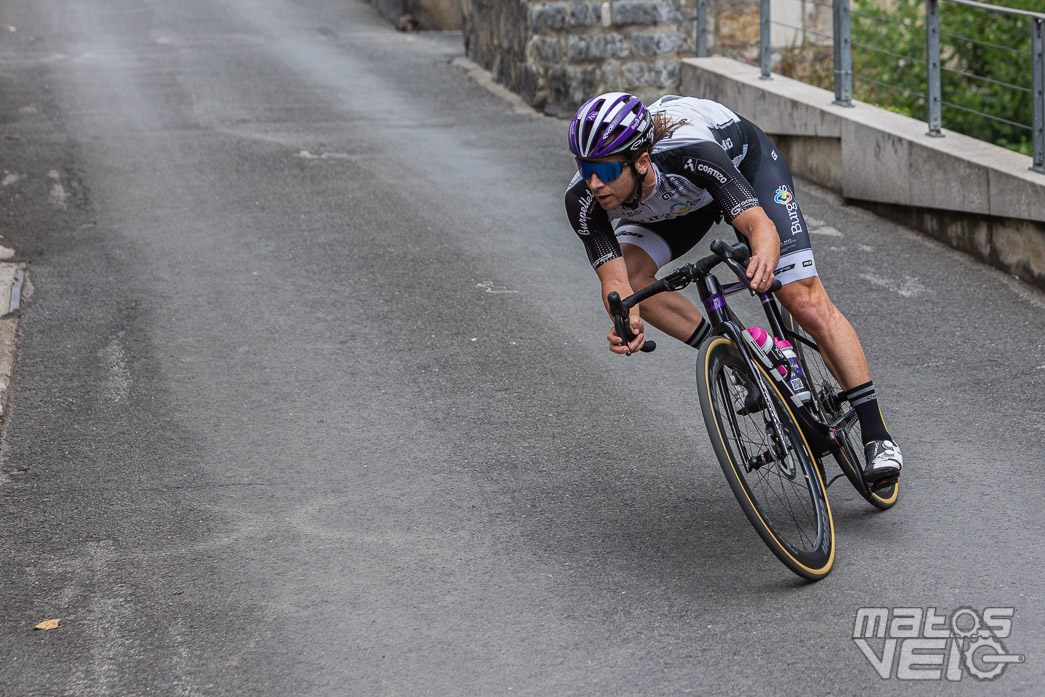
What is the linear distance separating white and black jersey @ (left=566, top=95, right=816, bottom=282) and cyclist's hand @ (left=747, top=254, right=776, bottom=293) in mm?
262

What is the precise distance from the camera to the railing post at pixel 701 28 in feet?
45.1

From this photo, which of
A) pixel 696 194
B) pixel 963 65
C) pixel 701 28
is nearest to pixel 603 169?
pixel 696 194


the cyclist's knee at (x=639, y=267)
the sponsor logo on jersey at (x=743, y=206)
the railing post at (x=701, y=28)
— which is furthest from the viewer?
→ the railing post at (x=701, y=28)

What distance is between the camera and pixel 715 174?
4.33 m

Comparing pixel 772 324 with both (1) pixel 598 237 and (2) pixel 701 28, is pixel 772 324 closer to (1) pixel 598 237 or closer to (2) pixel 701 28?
(1) pixel 598 237

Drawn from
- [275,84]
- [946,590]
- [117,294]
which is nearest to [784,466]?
[946,590]

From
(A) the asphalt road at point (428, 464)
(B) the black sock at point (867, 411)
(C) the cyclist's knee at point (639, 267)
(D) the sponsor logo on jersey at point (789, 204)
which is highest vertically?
(D) the sponsor logo on jersey at point (789, 204)

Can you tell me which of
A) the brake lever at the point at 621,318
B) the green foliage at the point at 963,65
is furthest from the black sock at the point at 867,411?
the green foliage at the point at 963,65

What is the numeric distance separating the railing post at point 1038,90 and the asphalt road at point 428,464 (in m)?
0.82

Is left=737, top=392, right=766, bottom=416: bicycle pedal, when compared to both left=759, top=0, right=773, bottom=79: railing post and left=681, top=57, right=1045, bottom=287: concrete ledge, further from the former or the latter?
left=759, top=0, right=773, bottom=79: railing post

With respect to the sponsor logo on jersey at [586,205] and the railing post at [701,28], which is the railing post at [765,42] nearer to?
the railing post at [701,28]

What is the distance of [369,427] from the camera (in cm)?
588

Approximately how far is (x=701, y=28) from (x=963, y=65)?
5620 millimetres

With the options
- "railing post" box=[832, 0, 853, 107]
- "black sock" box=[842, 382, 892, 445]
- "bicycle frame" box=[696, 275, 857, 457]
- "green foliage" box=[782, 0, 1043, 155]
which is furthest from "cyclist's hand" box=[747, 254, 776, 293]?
"green foliage" box=[782, 0, 1043, 155]
